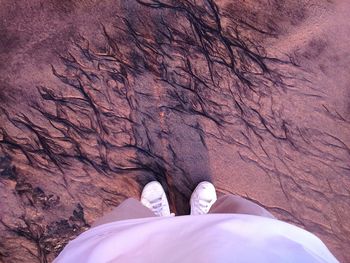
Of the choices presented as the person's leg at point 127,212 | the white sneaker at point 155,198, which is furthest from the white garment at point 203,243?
the white sneaker at point 155,198

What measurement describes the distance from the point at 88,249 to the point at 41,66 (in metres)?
0.79

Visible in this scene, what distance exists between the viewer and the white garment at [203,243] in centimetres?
74

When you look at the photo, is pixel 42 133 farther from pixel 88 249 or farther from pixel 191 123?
pixel 88 249

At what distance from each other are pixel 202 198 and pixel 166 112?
33 centimetres

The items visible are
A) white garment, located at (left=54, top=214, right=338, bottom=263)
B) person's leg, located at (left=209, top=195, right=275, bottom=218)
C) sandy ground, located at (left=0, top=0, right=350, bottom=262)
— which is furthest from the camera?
sandy ground, located at (left=0, top=0, right=350, bottom=262)

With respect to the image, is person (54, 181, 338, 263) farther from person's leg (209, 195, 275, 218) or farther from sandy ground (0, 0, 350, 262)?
sandy ground (0, 0, 350, 262)

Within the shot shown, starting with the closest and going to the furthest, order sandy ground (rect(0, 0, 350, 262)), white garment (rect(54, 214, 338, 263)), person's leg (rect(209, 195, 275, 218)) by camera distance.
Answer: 1. white garment (rect(54, 214, 338, 263))
2. person's leg (rect(209, 195, 275, 218))
3. sandy ground (rect(0, 0, 350, 262))

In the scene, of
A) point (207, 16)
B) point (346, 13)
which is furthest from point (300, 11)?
point (207, 16)

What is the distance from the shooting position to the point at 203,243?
2.51 feet

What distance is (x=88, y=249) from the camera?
0.86 meters

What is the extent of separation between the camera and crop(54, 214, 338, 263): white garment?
2.42ft

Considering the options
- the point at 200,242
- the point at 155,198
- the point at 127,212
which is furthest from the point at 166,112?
the point at 200,242

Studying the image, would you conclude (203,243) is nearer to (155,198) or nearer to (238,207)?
(238,207)

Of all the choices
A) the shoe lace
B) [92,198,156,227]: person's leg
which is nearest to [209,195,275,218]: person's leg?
[92,198,156,227]: person's leg
